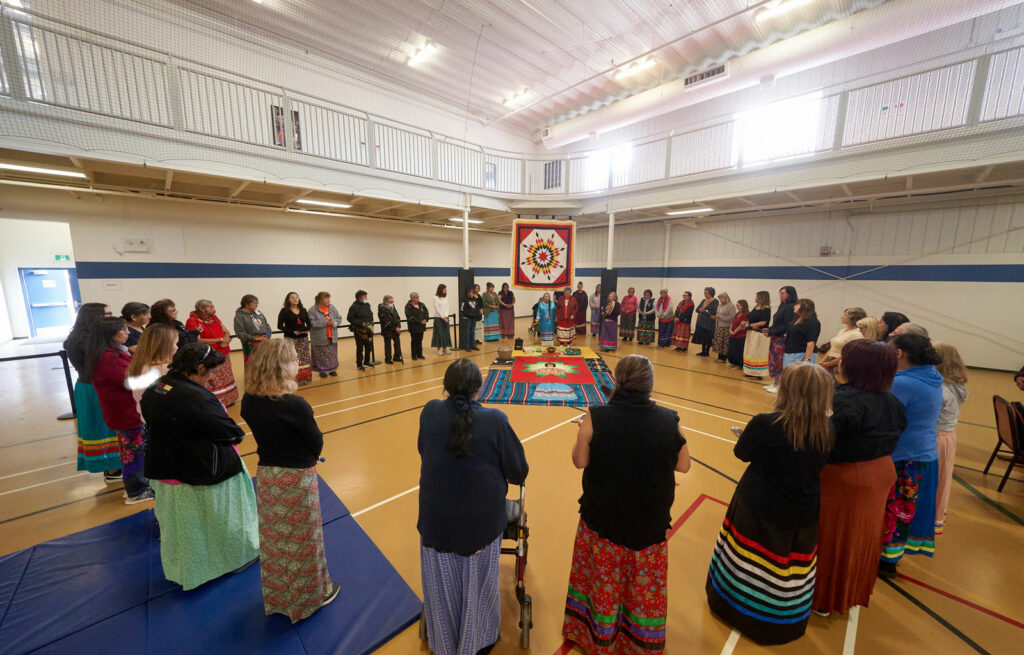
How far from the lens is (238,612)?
6.02 feet

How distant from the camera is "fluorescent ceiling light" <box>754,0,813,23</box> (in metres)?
4.99

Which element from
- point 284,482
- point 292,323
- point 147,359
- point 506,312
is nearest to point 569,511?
point 284,482

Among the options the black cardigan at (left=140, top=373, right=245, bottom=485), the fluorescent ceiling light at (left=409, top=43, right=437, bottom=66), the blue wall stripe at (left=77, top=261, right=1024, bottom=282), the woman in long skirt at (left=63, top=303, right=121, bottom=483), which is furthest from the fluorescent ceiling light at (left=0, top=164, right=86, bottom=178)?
the fluorescent ceiling light at (left=409, top=43, right=437, bottom=66)

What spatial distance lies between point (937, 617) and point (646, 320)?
7167 mm

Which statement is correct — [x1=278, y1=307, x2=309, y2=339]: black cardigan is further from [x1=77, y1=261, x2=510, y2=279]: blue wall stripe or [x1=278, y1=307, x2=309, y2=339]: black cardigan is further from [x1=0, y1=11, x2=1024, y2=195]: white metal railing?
[x1=77, y1=261, x2=510, y2=279]: blue wall stripe

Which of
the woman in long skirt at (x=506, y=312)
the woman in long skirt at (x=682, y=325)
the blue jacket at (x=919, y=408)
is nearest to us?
the blue jacket at (x=919, y=408)

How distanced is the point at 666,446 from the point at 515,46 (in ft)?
27.5

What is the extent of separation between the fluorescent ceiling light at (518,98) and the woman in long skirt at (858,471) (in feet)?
30.8

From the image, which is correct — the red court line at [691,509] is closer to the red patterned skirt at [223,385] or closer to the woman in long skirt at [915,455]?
the woman in long skirt at [915,455]

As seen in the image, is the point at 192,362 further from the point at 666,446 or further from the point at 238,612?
the point at 666,446

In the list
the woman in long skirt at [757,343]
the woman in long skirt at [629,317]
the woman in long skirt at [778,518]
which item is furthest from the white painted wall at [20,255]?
the woman in long skirt at [757,343]

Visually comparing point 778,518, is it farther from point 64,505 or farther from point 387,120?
point 387,120

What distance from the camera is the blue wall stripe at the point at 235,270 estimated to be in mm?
6359

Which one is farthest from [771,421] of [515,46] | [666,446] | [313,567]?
[515,46]
